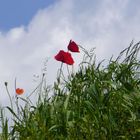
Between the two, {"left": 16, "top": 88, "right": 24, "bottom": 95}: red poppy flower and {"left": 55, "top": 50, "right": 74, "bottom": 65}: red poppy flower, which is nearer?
{"left": 55, "top": 50, "right": 74, "bottom": 65}: red poppy flower

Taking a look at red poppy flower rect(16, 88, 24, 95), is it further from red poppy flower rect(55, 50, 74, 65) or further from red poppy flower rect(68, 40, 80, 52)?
red poppy flower rect(68, 40, 80, 52)

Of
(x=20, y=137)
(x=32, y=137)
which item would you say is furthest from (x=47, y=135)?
(x=20, y=137)

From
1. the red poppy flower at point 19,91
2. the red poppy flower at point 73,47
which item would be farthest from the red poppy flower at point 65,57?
the red poppy flower at point 19,91

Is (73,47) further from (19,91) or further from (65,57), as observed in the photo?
(19,91)

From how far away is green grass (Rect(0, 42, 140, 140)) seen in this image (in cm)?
346

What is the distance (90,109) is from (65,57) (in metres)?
0.74

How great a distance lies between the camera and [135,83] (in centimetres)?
389

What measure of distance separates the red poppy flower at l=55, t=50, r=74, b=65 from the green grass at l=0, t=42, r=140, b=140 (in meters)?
0.20

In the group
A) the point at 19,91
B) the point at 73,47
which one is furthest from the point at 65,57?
the point at 19,91

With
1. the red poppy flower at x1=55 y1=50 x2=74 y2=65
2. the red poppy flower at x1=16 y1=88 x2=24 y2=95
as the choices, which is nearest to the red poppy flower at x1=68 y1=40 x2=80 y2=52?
the red poppy flower at x1=55 y1=50 x2=74 y2=65

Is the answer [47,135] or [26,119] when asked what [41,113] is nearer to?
[26,119]

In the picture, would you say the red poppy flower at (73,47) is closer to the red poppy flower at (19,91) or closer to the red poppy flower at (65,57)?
the red poppy flower at (65,57)

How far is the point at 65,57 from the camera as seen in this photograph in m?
4.25

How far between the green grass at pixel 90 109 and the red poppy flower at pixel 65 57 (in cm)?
20
